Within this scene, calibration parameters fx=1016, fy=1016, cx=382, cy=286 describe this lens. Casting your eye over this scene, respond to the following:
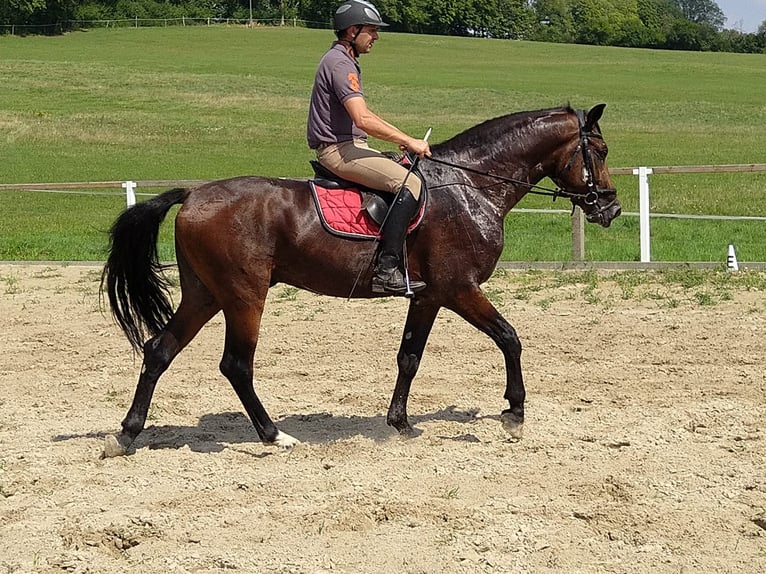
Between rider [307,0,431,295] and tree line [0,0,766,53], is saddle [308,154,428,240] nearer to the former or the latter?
rider [307,0,431,295]

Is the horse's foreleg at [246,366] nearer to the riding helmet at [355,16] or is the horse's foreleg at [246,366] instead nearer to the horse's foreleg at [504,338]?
the horse's foreleg at [504,338]

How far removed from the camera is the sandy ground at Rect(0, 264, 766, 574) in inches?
183

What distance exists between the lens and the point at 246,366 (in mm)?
6441

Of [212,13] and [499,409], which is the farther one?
[212,13]

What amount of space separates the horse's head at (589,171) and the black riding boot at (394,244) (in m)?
1.14

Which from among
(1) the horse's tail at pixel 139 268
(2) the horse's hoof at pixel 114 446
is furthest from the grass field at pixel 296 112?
(2) the horse's hoof at pixel 114 446

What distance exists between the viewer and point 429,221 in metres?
6.46

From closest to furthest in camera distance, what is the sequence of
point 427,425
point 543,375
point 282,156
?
point 427,425 → point 543,375 → point 282,156

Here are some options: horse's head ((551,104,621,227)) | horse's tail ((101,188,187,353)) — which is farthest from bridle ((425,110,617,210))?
horse's tail ((101,188,187,353))

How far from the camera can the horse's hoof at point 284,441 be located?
21.0ft

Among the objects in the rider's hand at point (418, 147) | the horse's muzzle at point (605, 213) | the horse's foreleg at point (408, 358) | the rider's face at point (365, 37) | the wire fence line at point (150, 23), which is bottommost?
the horse's foreleg at point (408, 358)

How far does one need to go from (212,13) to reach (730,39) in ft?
175

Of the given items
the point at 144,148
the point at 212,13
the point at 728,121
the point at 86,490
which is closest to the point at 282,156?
the point at 144,148

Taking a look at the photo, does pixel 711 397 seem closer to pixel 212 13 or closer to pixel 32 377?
pixel 32 377
